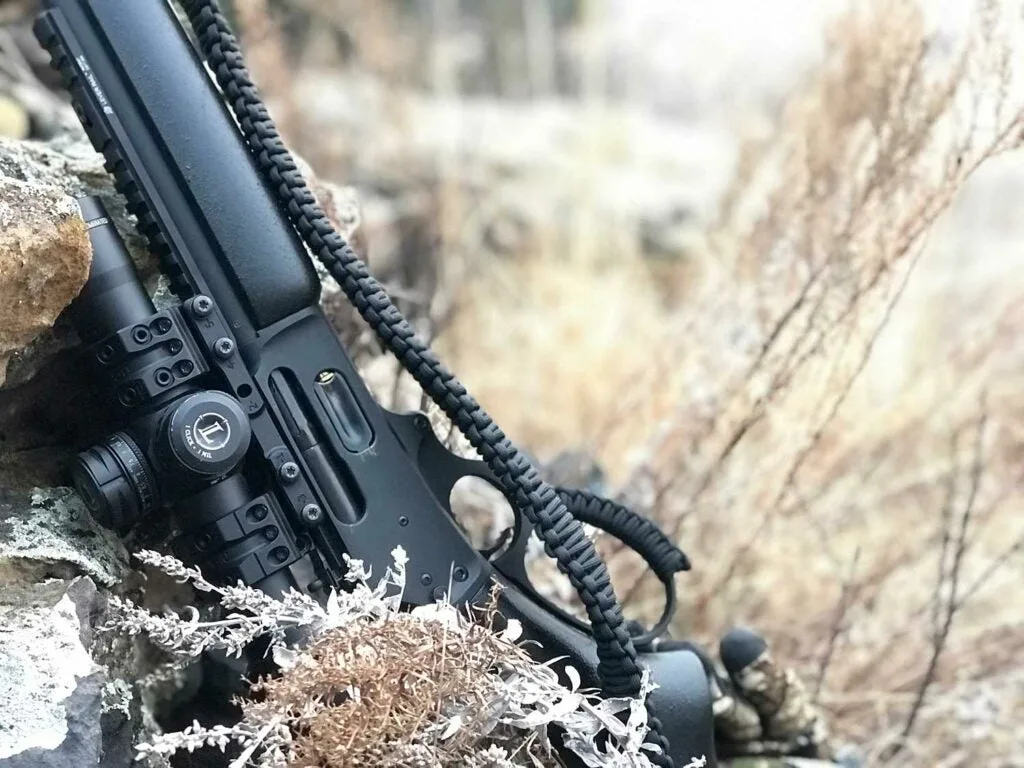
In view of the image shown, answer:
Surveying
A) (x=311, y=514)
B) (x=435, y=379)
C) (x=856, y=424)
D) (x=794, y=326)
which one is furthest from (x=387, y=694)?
(x=856, y=424)

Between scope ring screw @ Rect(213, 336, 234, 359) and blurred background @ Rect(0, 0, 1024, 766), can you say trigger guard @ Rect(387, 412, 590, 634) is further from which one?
blurred background @ Rect(0, 0, 1024, 766)

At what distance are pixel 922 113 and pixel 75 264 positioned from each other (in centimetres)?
133

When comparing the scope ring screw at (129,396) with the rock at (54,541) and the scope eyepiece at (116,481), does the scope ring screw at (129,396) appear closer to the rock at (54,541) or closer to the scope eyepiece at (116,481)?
the scope eyepiece at (116,481)

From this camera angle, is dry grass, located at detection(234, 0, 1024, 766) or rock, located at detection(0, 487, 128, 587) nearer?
rock, located at detection(0, 487, 128, 587)

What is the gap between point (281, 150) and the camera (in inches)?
49.5

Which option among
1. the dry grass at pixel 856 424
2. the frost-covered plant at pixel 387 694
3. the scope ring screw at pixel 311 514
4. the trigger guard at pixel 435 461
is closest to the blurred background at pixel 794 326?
the dry grass at pixel 856 424

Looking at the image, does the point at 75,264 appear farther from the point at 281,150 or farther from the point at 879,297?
the point at 879,297

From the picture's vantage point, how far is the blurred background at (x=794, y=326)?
176 cm

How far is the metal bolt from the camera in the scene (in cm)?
120

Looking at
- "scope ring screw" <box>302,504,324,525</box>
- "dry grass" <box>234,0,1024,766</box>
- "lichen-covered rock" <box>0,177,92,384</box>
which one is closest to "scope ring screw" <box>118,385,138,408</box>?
"lichen-covered rock" <box>0,177,92,384</box>

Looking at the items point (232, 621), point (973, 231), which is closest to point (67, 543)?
point (232, 621)

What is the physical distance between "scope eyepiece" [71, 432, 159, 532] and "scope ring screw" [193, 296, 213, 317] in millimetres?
157

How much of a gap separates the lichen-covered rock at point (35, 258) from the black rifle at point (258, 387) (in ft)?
0.17

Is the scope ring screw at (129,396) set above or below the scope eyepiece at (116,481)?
above
